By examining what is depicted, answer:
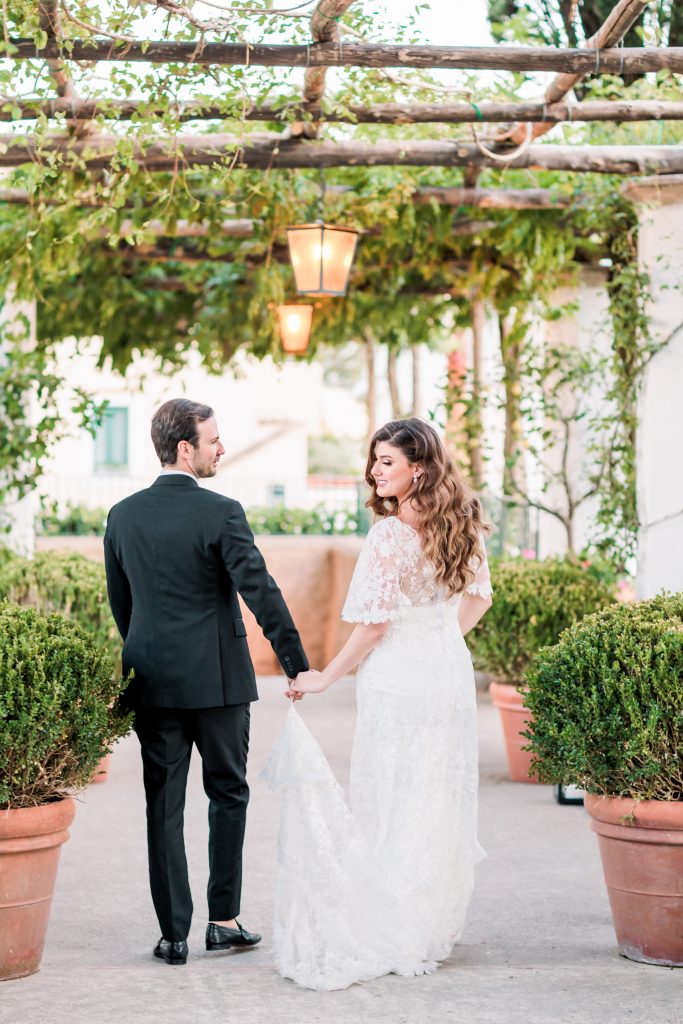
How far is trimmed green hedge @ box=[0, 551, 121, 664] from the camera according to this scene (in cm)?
798

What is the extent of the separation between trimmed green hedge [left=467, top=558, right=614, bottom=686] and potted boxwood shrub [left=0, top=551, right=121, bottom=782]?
223 cm

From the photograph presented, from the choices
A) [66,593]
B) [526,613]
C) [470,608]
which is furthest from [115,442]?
[470,608]

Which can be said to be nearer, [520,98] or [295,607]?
[520,98]

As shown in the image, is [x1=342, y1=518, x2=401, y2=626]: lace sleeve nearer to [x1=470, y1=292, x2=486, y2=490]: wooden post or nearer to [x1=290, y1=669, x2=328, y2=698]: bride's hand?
[x1=290, y1=669, x2=328, y2=698]: bride's hand

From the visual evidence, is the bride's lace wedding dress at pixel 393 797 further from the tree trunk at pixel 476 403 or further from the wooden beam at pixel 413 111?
the tree trunk at pixel 476 403

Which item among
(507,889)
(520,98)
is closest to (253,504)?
(520,98)

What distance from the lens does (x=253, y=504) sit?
19.2 m

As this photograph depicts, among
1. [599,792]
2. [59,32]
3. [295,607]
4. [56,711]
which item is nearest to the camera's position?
[56,711]

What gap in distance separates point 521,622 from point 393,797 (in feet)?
11.1

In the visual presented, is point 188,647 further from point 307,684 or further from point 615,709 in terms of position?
point 615,709

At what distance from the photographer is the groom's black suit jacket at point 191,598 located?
14.8ft

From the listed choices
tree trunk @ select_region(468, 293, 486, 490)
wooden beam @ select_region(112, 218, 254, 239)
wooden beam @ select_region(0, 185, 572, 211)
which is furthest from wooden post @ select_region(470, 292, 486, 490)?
wooden beam @ select_region(112, 218, 254, 239)

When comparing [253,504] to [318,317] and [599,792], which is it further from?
[599,792]

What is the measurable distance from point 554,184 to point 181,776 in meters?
5.27
